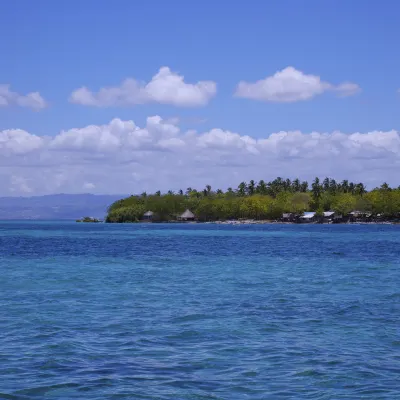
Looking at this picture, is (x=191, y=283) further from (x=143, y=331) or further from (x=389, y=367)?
(x=389, y=367)

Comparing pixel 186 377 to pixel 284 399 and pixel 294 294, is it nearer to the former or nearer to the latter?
pixel 284 399

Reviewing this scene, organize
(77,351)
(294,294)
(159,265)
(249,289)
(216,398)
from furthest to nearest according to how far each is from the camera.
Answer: (159,265) → (249,289) → (294,294) → (77,351) → (216,398)

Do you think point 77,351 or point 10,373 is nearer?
point 10,373

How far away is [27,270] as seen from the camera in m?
46.3

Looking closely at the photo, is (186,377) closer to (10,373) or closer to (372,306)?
(10,373)

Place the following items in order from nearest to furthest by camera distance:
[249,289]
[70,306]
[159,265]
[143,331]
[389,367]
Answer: [389,367], [143,331], [70,306], [249,289], [159,265]

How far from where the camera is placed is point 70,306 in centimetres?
2755

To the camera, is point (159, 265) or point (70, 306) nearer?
point (70, 306)

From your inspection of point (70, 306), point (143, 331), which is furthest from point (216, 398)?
point (70, 306)

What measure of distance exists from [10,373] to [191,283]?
73.3 ft

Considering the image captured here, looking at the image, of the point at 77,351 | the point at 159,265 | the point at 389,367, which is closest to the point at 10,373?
the point at 77,351

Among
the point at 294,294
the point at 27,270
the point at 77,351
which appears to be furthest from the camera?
the point at 27,270

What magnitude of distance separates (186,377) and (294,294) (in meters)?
17.4

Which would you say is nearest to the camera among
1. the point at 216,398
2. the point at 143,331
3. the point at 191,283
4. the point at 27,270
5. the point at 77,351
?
the point at 216,398
